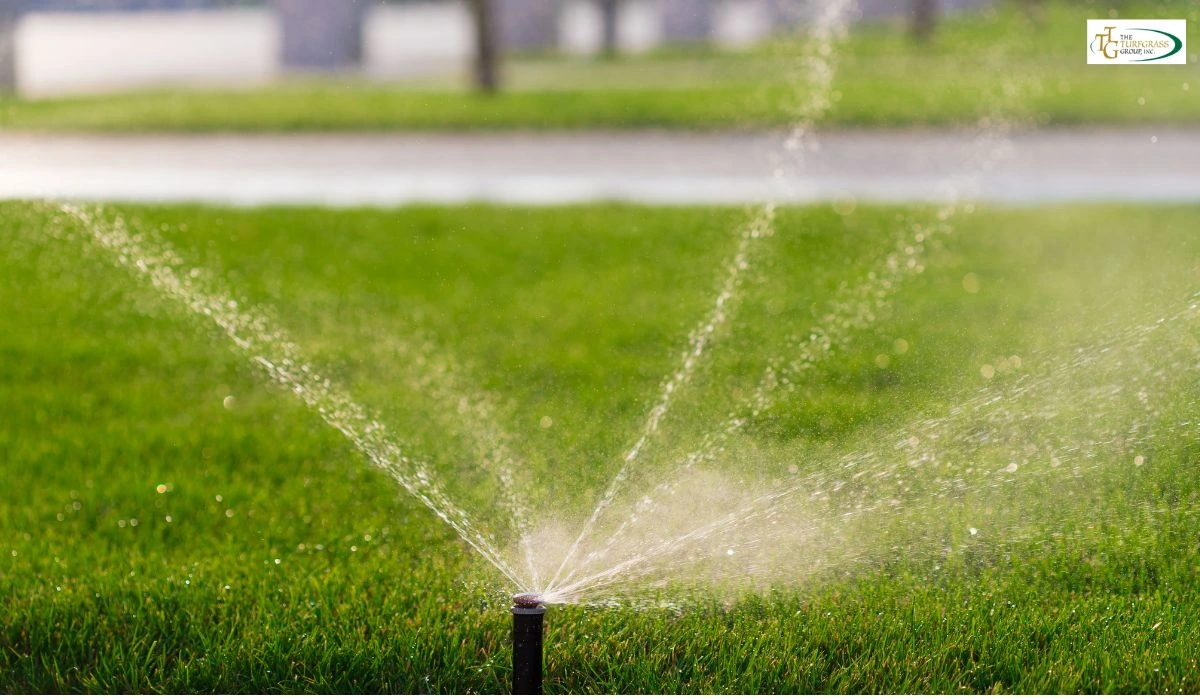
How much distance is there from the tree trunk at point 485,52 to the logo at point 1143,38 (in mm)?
7166

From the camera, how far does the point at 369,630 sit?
3.11 meters

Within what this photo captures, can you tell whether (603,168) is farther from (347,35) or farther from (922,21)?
(347,35)

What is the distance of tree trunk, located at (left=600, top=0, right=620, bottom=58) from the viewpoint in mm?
20734

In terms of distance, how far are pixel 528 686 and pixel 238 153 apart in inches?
382

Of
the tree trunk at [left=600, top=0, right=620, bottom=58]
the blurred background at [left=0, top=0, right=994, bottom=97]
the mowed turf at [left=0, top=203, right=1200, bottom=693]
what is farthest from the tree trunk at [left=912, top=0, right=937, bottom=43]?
the mowed turf at [left=0, top=203, right=1200, bottom=693]

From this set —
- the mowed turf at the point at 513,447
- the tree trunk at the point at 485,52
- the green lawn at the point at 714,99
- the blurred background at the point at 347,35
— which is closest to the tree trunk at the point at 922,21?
the blurred background at the point at 347,35

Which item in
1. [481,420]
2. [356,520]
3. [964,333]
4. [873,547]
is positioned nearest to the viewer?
[873,547]

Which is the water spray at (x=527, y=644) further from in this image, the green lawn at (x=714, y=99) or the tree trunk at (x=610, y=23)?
the tree trunk at (x=610, y=23)

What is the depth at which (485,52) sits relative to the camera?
577 inches

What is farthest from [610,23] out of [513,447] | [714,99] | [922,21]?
[513,447]

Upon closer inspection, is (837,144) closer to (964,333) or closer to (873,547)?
(964,333)

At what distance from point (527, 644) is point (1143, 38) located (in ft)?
20.4

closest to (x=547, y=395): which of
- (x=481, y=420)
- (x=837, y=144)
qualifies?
(x=481, y=420)

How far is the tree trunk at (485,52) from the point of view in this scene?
14.6 metres
